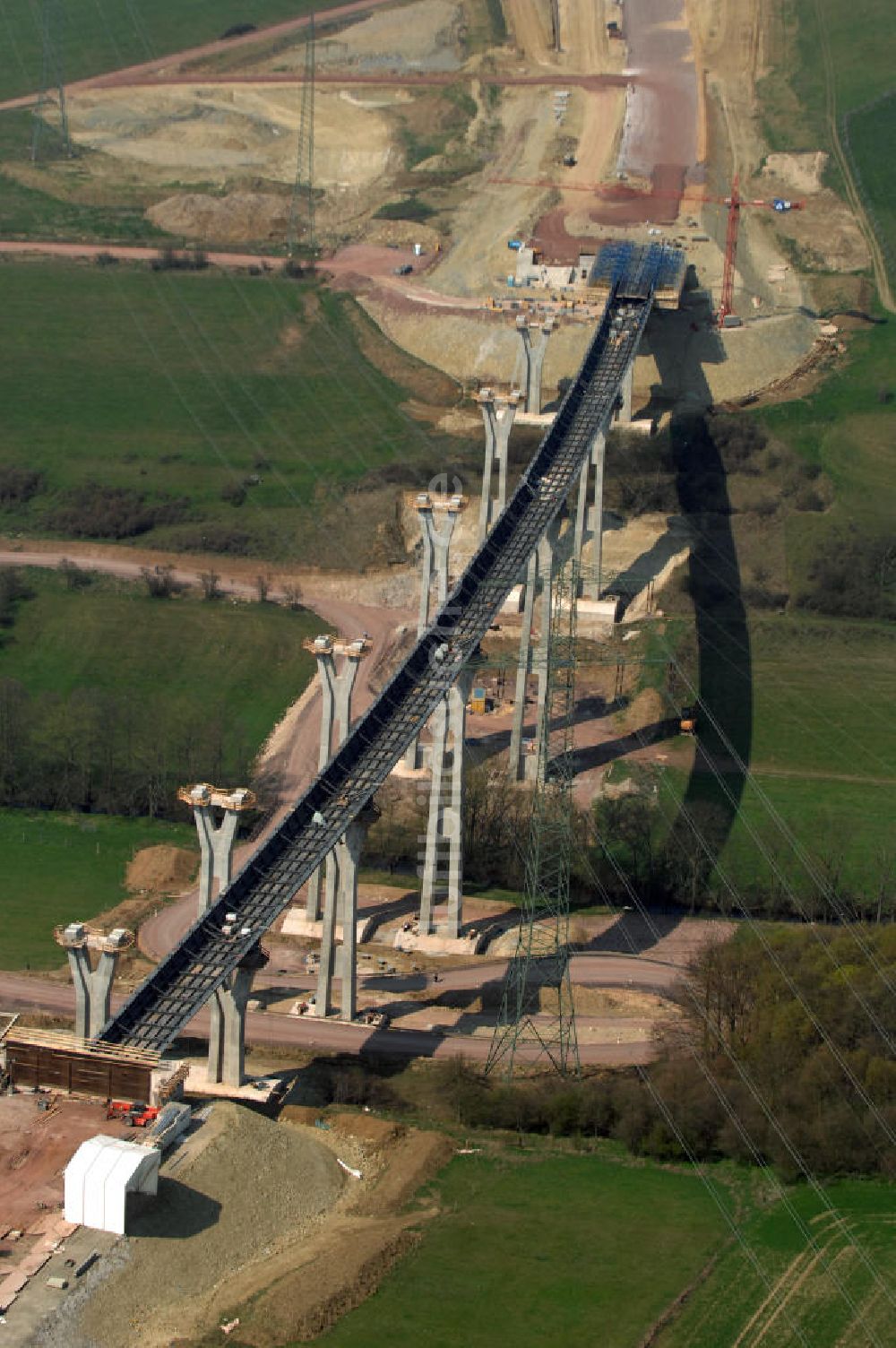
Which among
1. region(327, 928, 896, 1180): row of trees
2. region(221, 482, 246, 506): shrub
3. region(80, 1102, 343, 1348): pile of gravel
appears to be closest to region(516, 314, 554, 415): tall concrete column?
region(221, 482, 246, 506): shrub

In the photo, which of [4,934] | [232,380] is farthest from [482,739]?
[232,380]

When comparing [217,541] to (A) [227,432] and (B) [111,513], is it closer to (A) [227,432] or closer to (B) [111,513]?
(B) [111,513]

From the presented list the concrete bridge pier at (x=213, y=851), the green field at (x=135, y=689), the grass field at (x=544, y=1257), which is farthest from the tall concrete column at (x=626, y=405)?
the grass field at (x=544, y=1257)

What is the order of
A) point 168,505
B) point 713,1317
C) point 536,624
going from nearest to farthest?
point 713,1317 < point 536,624 < point 168,505

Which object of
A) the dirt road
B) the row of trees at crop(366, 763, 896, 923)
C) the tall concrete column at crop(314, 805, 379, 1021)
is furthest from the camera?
the row of trees at crop(366, 763, 896, 923)

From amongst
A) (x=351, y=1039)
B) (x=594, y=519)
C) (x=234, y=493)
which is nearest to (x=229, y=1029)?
(x=351, y=1039)

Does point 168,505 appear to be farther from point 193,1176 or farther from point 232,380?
point 193,1176

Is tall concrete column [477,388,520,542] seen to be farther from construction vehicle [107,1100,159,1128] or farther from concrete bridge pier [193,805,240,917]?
construction vehicle [107,1100,159,1128]
